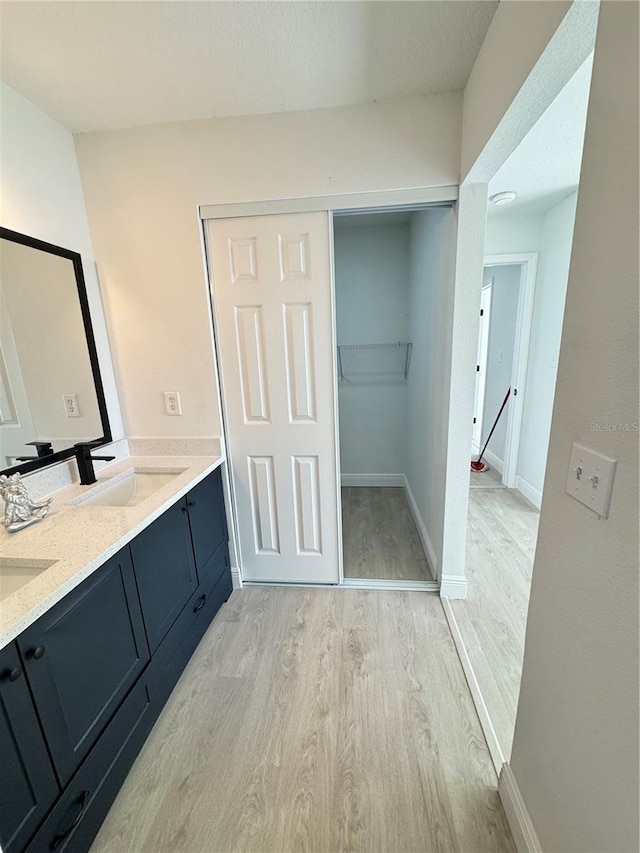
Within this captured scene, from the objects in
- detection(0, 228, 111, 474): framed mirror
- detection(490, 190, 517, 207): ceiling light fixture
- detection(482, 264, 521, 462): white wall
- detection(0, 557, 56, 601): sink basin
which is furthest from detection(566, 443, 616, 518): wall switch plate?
detection(482, 264, 521, 462): white wall

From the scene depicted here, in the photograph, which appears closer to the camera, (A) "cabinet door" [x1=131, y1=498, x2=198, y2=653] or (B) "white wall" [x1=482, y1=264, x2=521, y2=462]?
(A) "cabinet door" [x1=131, y1=498, x2=198, y2=653]

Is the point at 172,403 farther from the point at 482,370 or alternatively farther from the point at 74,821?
the point at 482,370

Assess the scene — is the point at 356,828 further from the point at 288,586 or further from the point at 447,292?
the point at 447,292

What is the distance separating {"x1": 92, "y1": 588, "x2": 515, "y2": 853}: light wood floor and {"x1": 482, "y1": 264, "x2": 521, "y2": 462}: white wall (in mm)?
2530

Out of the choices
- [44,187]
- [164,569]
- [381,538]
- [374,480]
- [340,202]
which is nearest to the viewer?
[164,569]

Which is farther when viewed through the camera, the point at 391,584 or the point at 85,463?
the point at 391,584

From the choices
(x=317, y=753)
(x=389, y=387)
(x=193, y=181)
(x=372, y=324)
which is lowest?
(x=317, y=753)

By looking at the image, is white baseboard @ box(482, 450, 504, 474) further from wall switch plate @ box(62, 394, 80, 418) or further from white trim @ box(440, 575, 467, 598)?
wall switch plate @ box(62, 394, 80, 418)

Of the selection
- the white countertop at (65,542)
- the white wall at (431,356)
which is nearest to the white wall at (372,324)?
the white wall at (431,356)

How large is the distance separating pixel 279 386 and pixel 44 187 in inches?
53.2

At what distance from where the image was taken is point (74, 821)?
38.6 inches

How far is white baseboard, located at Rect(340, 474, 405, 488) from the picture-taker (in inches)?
140

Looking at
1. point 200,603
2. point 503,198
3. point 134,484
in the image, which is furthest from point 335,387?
point 503,198

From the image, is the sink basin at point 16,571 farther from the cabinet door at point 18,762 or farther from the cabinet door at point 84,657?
the cabinet door at point 18,762
